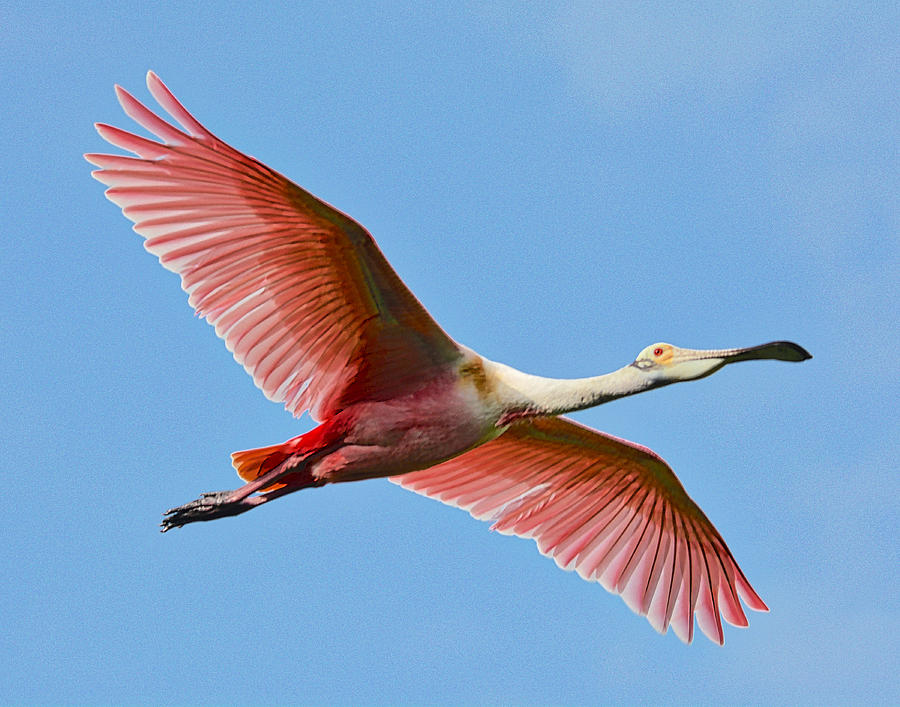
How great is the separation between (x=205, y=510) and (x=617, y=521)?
3911mm

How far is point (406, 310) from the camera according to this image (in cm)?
1160

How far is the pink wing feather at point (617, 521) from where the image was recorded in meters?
13.6

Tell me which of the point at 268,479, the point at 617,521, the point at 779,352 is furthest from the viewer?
the point at 617,521

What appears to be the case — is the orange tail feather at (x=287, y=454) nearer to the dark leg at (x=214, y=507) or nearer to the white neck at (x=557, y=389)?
the dark leg at (x=214, y=507)

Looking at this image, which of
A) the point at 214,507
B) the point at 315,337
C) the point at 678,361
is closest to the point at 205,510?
the point at 214,507

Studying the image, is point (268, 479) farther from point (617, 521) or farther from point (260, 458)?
point (617, 521)

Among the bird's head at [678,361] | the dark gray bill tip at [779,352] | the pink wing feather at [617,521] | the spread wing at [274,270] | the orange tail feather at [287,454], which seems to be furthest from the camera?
the pink wing feather at [617,521]

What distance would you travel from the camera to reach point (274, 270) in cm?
1173

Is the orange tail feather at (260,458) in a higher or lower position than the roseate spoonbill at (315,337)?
lower

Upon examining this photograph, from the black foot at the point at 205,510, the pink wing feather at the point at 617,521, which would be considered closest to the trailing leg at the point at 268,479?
the black foot at the point at 205,510

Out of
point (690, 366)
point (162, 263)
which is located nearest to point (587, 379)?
point (690, 366)

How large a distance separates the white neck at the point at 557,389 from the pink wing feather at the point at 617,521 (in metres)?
1.75

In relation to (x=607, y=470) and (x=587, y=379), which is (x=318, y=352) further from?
(x=607, y=470)

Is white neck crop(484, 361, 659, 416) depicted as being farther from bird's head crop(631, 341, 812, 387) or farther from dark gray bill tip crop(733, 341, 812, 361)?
dark gray bill tip crop(733, 341, 812, 361)
